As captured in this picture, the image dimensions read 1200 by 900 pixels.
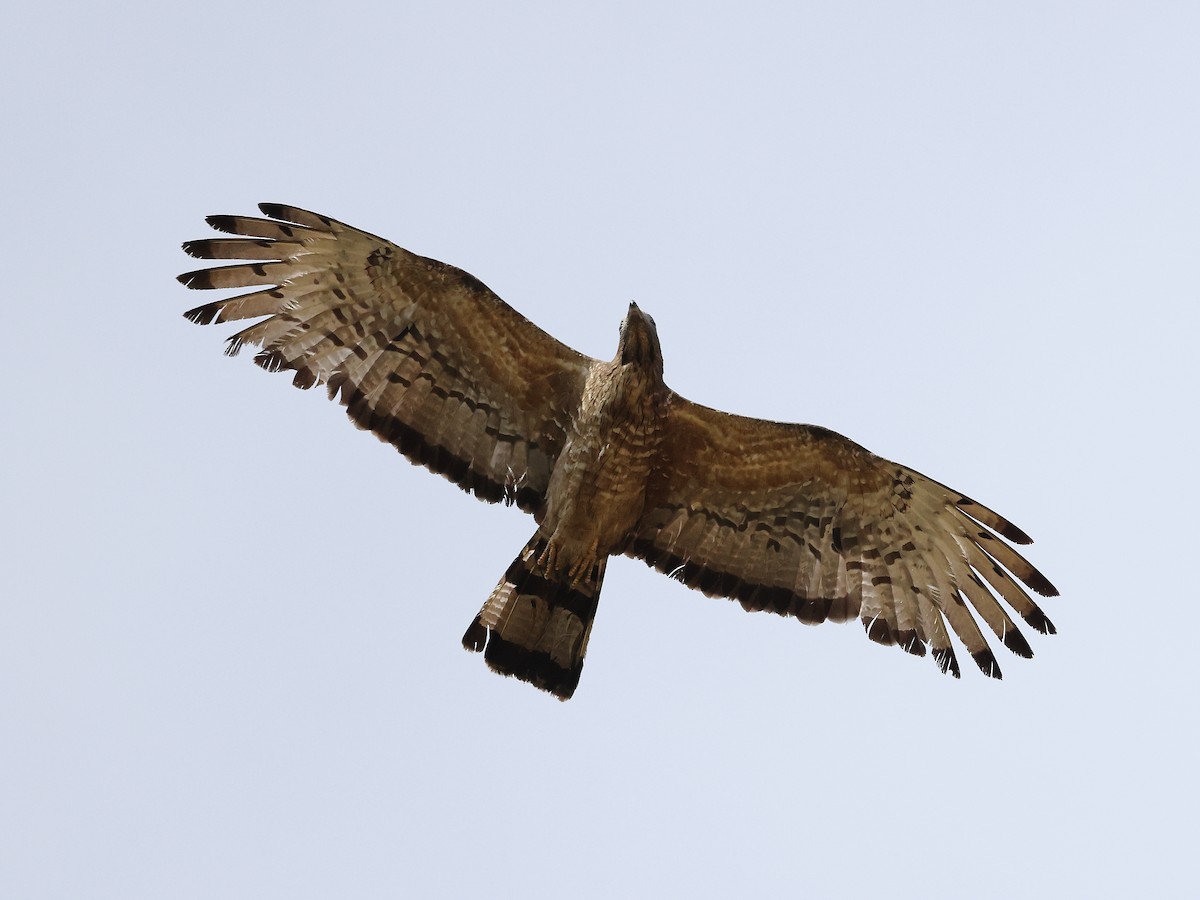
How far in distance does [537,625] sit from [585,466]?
112 cm

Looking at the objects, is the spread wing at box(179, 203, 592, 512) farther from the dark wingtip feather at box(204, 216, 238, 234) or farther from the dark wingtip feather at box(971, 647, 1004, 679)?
the dark wingtip feather at box(971, 647, 1004, 679)

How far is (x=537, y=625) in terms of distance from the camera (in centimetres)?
1120

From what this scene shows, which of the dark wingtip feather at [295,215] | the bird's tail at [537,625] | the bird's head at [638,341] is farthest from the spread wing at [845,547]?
the dark wingtip feather at [295,215]

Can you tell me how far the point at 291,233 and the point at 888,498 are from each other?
4361 mm

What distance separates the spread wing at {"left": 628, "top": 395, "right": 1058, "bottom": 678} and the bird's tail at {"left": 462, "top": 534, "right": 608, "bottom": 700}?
0.73 metres

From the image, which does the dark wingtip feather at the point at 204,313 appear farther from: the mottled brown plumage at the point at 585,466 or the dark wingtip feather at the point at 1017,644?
the dark wingtip feather at the point at 1017,644

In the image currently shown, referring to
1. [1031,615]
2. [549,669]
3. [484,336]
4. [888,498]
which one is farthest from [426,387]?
[1031,615]

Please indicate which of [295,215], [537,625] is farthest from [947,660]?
[295,215]

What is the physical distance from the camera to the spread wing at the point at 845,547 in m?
11.5

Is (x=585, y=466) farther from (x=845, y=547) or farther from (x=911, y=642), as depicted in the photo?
(x=911, y=642)

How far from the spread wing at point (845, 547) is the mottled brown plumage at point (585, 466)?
1cm

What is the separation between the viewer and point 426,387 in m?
11.2

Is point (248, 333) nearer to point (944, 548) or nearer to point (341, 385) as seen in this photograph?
point (341, 385)

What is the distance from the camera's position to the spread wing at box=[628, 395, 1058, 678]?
37.7ft
